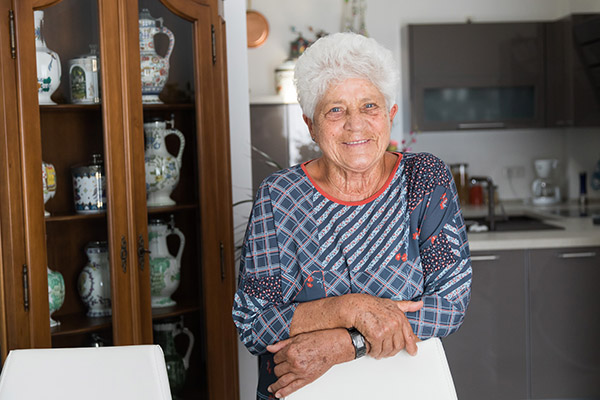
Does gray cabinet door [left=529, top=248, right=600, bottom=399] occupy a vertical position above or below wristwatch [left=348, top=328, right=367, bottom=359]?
below

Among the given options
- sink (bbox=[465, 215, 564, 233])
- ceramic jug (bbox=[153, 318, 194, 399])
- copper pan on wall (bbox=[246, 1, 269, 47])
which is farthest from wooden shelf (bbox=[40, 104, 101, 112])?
copper pan on wall (bbox=[246, 1, 269, 47])

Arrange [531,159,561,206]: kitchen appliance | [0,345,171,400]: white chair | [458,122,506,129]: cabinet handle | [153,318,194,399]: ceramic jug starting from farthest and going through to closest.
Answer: [531,159,561,206]: kitchen appliance < [458,122,506,129]: cabinet handle < [153,318,194,399]: ceramic jug < [0,345,171,400]: white chair

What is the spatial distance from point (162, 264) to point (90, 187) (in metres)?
0.36

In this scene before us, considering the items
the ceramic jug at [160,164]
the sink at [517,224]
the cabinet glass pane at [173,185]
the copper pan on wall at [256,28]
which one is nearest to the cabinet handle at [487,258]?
the sink at [517,224]

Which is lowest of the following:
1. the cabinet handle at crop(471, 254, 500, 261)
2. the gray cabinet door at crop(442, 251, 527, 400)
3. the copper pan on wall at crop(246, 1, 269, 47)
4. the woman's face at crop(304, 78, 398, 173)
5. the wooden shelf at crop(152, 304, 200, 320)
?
the gray cabinet door at crop(442, 251, 527, 400)

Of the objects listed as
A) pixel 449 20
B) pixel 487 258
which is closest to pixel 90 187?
pixel 487 258

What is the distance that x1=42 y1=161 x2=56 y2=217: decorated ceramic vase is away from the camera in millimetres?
1946

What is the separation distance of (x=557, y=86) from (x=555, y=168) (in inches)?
25.7

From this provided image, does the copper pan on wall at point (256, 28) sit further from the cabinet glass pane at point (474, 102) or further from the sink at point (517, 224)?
the sink at point (517, 224)

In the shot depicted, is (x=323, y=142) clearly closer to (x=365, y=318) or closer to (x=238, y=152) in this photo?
(x=365, y=318)

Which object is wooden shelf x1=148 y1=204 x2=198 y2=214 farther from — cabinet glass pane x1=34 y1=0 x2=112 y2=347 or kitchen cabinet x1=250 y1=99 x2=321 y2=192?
kitchen cabinet x1=250 y1=99 x2=321 y2=192

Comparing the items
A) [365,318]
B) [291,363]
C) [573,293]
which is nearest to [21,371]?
[291,363]

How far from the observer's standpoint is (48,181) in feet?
6.44

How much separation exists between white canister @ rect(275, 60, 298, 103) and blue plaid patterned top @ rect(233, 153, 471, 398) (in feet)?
9.52
